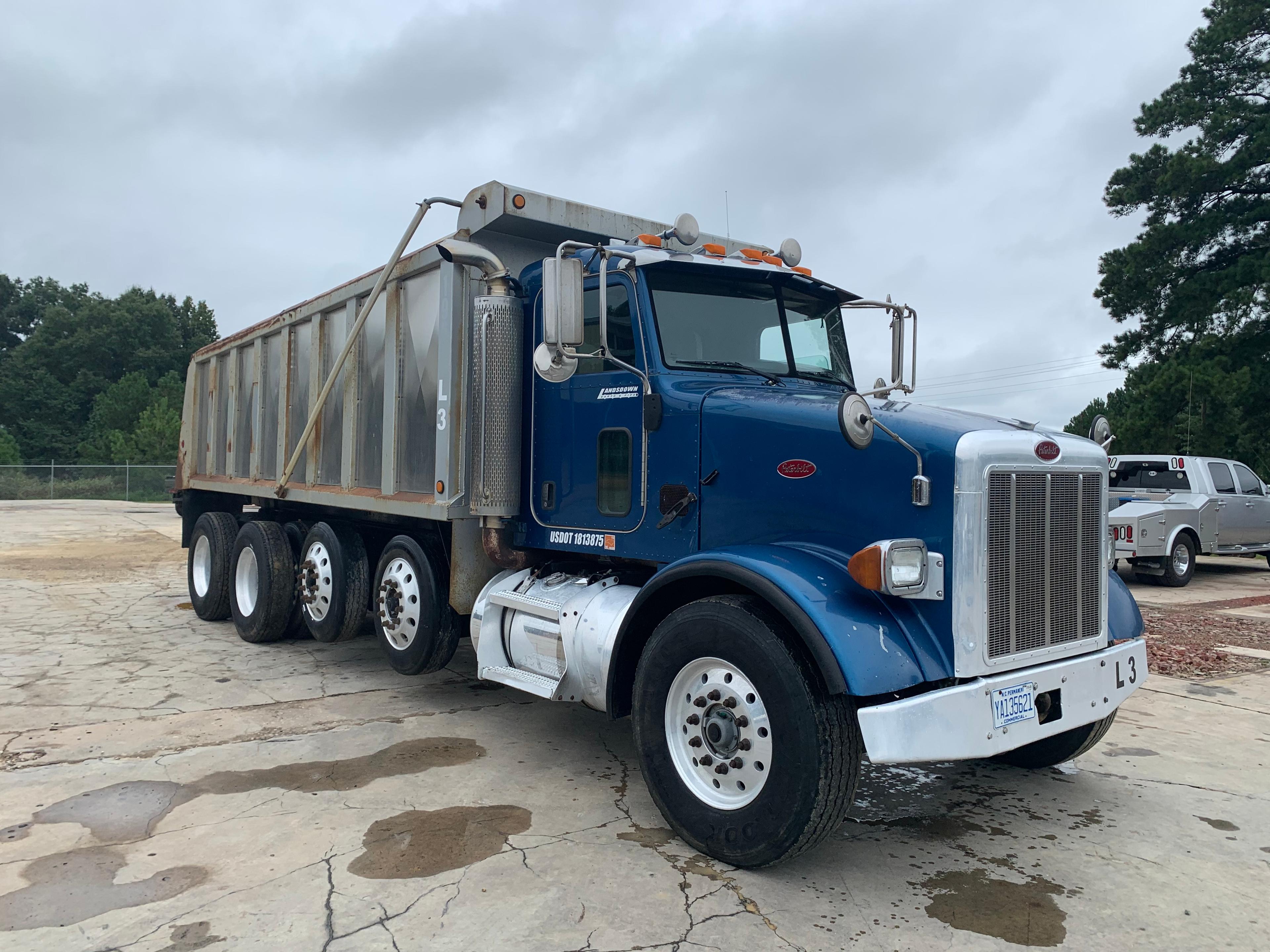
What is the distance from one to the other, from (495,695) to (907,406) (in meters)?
3.72

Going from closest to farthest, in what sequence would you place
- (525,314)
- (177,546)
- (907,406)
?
(907,406)
(525,314)
(177,546)

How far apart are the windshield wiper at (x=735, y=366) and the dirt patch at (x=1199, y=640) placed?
384cm

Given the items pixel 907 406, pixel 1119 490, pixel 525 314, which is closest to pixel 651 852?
pixel 907 406

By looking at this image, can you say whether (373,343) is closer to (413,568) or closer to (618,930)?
(413,568)

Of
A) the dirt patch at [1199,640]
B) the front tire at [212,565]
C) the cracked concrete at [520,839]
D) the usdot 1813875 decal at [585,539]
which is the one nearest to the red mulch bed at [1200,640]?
the dirt patch at [1199,640]

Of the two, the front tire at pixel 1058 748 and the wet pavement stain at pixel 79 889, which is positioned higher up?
the front tire at pixel 1058 748

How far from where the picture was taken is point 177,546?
19.2 metres

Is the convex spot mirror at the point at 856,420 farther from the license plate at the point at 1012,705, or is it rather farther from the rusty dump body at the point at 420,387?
the rusty dump body at the point at 420,387

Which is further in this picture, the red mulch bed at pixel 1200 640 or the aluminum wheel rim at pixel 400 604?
the red mulch bed at pixel 1200 640

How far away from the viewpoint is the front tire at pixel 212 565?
941 cm

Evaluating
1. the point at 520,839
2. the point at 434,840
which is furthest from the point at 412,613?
the point at 520,839

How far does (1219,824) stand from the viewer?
427 cm

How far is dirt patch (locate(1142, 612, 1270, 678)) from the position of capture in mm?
7758

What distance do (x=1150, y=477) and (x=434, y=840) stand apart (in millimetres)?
13713
